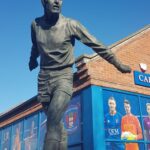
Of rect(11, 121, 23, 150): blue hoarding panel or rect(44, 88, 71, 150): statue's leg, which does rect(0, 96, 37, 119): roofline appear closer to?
rect(11, 121, 23, 150): blue hoarding panel

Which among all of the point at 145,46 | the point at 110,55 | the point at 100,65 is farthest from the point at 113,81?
the point at 110,55

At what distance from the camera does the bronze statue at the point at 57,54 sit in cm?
315

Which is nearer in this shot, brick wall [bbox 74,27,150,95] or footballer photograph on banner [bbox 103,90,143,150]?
footballer photograph on banner [bbox 103,90,143,150]

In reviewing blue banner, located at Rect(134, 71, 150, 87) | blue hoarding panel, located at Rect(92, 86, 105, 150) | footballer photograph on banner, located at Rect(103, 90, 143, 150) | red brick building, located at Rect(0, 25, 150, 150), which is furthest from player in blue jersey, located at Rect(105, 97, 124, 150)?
blue banner, located at Rect(134, 71, 150, 87)

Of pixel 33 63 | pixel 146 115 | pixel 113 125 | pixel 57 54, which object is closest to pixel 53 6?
pixel 57 54

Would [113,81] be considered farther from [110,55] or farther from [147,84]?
[110,55]

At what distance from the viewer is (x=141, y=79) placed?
44.4 ft

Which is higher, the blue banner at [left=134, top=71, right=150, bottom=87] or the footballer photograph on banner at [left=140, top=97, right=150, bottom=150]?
the blue banner at [left=134, top=71, right=150, bottom=87]

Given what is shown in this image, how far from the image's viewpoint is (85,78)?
11984 millimetres

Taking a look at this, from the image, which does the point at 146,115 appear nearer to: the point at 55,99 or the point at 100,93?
the point at 100,93

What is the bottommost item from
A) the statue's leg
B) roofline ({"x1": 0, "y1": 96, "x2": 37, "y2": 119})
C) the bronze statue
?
the statue's leg

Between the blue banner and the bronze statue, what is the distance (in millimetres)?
10048

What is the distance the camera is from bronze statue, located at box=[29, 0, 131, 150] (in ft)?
10.3

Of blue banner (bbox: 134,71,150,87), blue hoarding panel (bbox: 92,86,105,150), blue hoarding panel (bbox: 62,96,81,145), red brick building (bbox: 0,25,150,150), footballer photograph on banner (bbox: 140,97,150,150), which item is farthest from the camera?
blue banner (bbox: 134,71,150,87)
